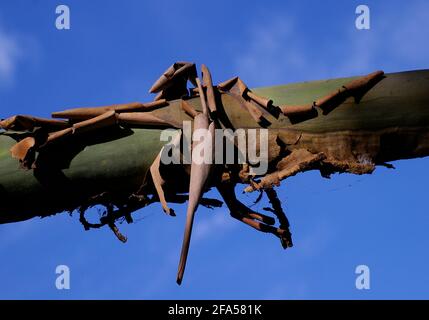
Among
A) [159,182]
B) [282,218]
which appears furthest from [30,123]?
[282,218]

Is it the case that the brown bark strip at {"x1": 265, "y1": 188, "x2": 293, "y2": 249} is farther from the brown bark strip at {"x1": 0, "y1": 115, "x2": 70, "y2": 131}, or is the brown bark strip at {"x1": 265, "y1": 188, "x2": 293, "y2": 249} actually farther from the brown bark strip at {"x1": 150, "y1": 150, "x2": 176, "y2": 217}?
the brown bark strip at {"x1": 0, "y1": 115, "x2": 70, "y2": 131}

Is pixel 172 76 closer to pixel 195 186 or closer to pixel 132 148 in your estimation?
pixel 132 148

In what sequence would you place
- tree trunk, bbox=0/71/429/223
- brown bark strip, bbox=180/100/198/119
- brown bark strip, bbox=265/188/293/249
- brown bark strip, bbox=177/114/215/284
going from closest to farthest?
brown bark strip, bbox=177/114/215/284 → tree trunk, bbox=0/71/429/223 → brown bark strip, bbox=180/100/198/119 → brown bark strip, bbox=265/188/293/249

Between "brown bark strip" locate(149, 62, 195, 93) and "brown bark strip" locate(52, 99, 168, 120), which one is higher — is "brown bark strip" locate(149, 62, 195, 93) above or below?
above

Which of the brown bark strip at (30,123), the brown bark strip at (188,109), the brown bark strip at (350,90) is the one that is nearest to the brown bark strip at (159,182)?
the brown bark strip at (188,109)

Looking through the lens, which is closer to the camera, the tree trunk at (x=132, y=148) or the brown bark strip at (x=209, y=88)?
the tree trunk at (x=132, y=148)

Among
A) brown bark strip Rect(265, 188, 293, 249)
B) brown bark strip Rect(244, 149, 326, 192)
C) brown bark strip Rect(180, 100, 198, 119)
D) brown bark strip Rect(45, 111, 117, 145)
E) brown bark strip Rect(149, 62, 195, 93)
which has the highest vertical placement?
brown bark strip Rect(149, 62, 195, 93)

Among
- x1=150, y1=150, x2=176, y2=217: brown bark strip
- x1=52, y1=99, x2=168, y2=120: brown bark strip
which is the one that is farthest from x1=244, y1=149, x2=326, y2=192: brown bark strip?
x1=52, y1=99, x2=168, y2=120: brown bark strip

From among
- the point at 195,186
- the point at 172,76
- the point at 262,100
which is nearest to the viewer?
the point at 195,186

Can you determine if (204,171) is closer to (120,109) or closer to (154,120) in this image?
(154,120)

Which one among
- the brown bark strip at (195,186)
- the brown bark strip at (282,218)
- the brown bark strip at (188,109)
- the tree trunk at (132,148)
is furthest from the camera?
the brown bark strip at (282,218)

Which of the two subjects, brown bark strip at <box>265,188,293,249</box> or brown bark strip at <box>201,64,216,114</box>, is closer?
brown bark strip at <box>201,64,216,114</box>

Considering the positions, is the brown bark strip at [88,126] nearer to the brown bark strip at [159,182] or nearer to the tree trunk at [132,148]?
the tree trunk at [132,148]

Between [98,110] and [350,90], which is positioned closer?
[350,90]
